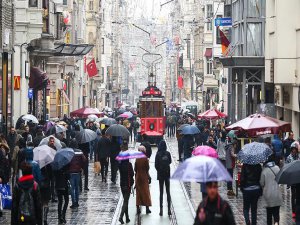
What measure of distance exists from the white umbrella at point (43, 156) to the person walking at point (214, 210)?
913 cm

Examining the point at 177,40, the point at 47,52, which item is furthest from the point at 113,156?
the point at 177,40

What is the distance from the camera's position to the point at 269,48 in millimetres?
42375

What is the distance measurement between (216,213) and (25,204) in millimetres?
4559

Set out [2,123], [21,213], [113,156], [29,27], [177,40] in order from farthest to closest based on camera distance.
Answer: [177,40] < [29,27] < [2,123] < [113,156] < [21,213]

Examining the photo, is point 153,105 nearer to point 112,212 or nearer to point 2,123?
point 2,123

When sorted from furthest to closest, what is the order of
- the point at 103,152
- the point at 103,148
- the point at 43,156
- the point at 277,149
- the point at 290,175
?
1. the point at 103,152
2. the point at 103,148
3. the point at 277,149
4. the point at 43,156
5. the point at 290,175

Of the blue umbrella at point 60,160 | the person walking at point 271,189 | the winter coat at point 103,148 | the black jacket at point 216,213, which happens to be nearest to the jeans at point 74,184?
the blue umbrella at point 60,160

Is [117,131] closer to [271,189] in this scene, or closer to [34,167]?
[34,167]

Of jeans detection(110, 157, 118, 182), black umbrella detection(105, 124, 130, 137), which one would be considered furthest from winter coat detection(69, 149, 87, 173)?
black umbrella detection(105, 124, 130, 137)

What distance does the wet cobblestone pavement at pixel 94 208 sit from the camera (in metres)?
21.9

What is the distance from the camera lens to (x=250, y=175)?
19062mm

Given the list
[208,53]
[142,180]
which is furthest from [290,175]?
[208,53]

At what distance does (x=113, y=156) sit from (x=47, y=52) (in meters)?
19.3

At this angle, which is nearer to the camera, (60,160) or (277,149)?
(60,160)
